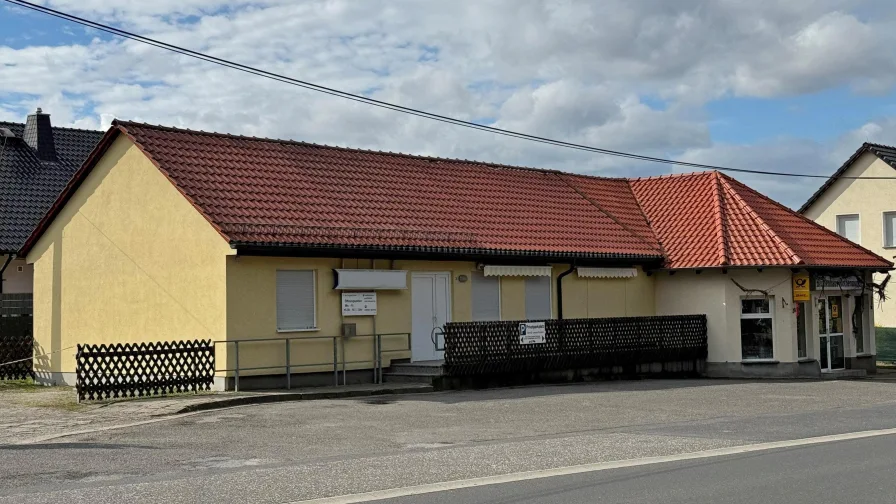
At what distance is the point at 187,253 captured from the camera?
22.1m

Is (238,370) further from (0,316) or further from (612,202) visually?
(612,202)

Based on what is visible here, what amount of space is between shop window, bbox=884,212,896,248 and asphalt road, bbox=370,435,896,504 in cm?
3156

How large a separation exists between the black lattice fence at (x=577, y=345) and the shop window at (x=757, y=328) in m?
1.07

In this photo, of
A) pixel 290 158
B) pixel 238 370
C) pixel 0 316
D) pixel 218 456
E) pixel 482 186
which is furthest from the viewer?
pixel 482 186

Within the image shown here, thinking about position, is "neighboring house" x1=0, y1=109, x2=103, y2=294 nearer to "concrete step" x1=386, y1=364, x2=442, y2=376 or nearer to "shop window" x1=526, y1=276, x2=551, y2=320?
"concrete step" x1=386, y1=364, x2=442, y2=376

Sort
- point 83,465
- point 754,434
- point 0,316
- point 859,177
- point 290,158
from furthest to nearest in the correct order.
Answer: point 859,177 < point 0,316 < point 290,158 < point 754,434 < point 83,465

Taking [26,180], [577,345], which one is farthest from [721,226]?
[26,180]

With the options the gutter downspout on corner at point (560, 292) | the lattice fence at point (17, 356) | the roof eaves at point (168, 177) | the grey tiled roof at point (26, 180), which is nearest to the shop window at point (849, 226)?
the gutter downspout on corner at point (560, 292)

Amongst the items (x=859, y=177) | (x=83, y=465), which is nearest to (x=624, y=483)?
(x=83, y=465)

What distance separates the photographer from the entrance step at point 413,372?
22.8 meters

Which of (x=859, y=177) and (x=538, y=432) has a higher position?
(x=859, y=177)

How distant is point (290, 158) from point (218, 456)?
13.8 meters

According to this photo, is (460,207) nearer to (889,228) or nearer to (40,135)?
(40,135)

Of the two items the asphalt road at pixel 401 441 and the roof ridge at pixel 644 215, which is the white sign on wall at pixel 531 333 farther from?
the roof ridge at pixel 644 215
